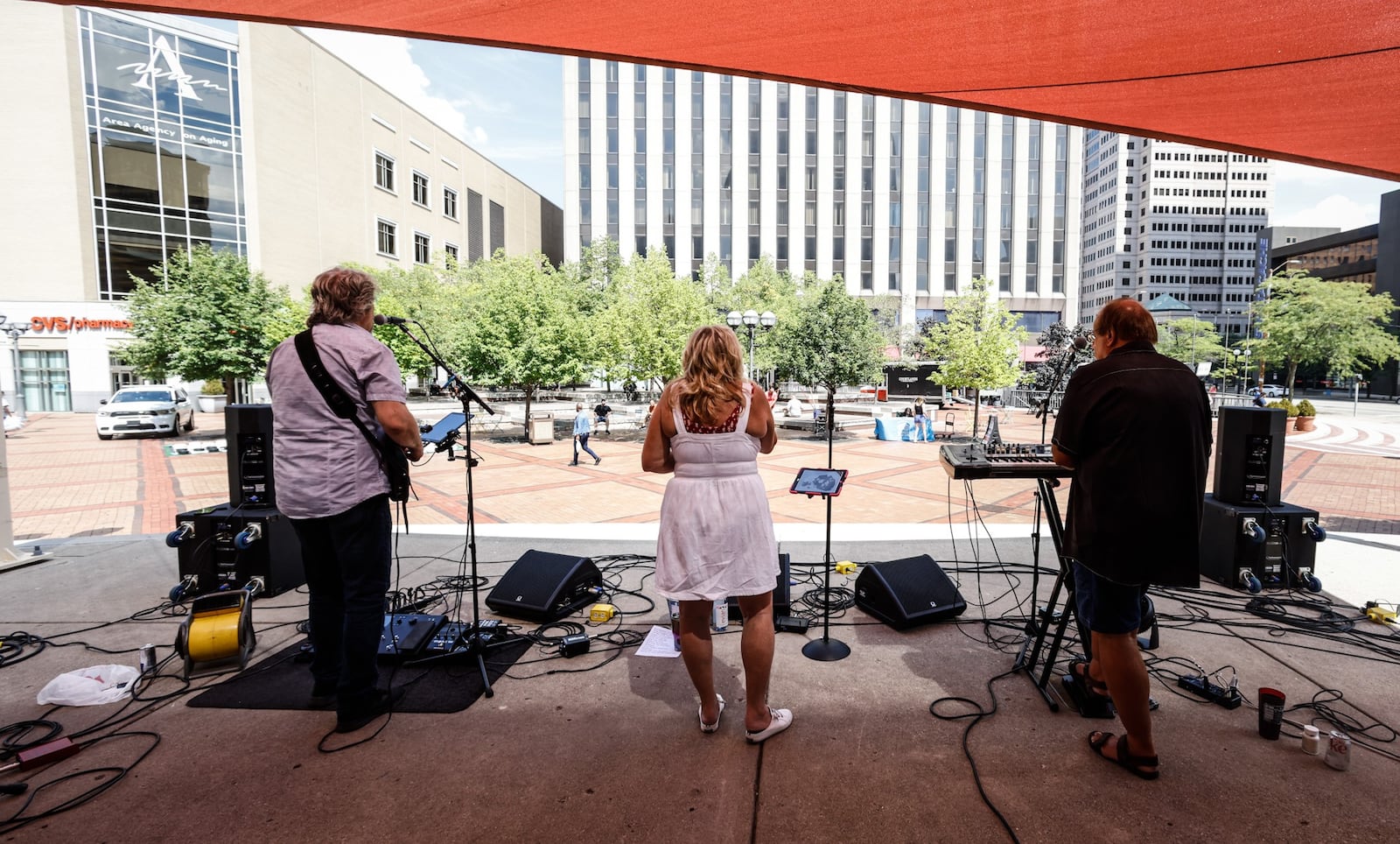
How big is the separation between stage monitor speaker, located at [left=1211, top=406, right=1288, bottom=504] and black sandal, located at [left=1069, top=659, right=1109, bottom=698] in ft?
9.73

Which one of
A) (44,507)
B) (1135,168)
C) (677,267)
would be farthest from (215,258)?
(1135,168)

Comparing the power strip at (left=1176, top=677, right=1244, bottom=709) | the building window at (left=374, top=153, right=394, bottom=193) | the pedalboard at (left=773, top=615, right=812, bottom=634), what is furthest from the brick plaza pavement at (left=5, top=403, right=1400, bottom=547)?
the building window at (left=374, top=153, right=394, bottom=193)

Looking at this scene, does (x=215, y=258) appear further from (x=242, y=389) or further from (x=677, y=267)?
(x=677, y=267)

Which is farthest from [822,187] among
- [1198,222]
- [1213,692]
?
[1198,222]

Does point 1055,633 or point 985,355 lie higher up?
point 985,355

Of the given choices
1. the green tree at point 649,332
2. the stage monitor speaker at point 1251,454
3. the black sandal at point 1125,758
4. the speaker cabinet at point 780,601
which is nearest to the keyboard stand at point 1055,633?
the black sandal at point 1125,758

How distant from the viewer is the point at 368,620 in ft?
10.0

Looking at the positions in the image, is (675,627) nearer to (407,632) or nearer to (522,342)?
(407,632)

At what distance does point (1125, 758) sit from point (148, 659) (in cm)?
504

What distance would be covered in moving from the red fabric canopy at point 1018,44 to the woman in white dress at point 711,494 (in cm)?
162

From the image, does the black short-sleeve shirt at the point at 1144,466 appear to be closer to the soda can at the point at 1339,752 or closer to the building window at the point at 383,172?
the soda can at the point at 1339,752

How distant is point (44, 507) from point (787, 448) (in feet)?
47.5

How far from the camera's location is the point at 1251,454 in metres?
5.27

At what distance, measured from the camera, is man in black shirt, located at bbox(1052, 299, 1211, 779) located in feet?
8.34
